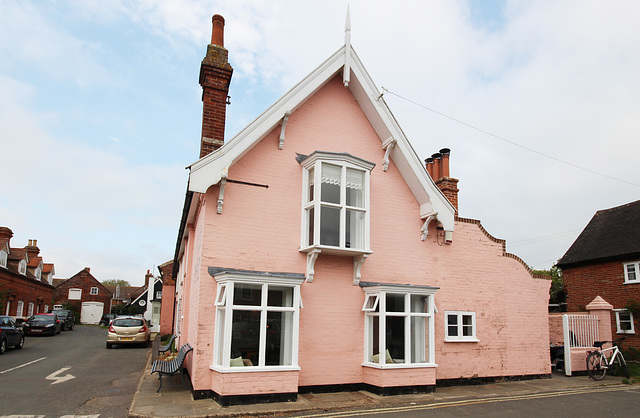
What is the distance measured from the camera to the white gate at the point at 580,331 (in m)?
15.3

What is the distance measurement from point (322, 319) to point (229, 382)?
9.09 ft

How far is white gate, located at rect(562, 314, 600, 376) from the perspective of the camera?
50.2ft

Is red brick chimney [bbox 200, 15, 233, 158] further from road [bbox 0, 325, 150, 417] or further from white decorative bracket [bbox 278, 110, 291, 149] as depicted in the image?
road [bbox 0, 325, 150, 417]

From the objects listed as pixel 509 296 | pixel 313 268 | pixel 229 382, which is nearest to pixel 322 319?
pixel 313 268

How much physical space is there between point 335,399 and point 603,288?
19171mm

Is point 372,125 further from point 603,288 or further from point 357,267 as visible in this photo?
point 603,288

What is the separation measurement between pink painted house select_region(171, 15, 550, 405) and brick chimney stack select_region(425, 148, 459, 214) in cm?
121

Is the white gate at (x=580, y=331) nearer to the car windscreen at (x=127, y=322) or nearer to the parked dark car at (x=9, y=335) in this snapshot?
the car windscreen at (x=127, y=322)

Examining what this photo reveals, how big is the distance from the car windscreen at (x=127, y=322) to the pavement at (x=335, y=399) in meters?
11.3

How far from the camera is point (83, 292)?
63250 millimetres

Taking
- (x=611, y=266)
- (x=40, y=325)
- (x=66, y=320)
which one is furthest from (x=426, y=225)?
(x=66, y=320)

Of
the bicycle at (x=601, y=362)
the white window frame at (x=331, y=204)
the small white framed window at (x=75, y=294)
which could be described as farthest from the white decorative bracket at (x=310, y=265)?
the small white framed window at (x=75, y=294)

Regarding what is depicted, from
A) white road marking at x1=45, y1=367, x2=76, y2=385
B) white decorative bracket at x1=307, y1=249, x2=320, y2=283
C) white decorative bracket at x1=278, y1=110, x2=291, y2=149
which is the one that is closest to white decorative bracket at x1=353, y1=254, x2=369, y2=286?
white decorative bracket at x1=307, y1=249, x2=320, y2=283

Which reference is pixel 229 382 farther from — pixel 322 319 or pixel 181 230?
pixel 181 230
